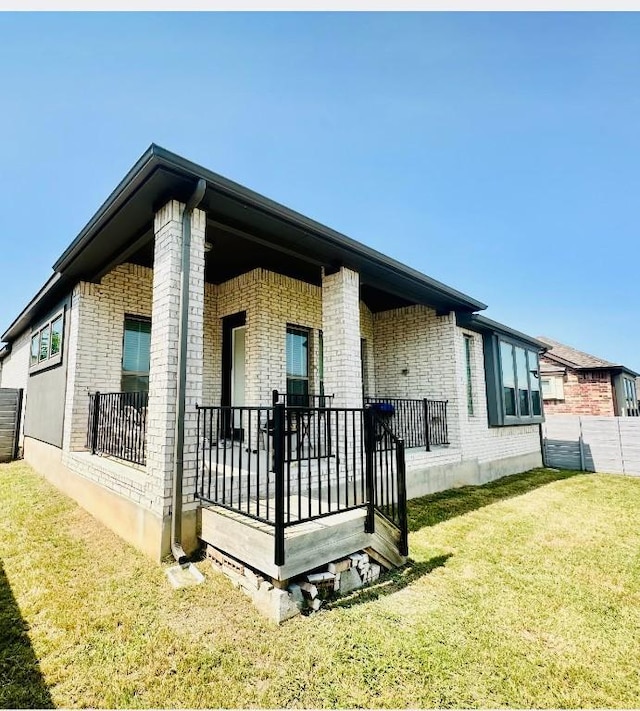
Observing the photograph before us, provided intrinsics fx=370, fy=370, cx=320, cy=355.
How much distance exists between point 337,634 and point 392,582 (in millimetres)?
982

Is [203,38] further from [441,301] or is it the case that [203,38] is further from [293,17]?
[441,301]

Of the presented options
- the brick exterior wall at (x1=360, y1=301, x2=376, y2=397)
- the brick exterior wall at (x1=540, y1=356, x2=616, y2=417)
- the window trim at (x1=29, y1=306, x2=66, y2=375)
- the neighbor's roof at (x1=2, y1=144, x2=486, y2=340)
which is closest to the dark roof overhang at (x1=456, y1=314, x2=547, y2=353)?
the neighbor's roof at (x1=2, y1=144, x2=486, y2=340)

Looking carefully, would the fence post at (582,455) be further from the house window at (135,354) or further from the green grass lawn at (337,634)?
the house window at (135,354)

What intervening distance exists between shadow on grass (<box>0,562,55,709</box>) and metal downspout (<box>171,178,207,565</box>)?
117 centimetres

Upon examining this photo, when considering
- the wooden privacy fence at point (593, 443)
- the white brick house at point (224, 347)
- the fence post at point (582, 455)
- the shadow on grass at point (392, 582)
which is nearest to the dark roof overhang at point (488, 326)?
the white brick house at point (224, 347)

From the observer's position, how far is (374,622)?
106 inches

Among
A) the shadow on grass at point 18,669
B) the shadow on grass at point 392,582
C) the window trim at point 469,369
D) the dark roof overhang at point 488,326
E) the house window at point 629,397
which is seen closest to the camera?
the shadow on grass at point 18,669

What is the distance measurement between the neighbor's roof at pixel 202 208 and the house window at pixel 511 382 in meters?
3.40

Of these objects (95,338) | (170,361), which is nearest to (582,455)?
(170,361)

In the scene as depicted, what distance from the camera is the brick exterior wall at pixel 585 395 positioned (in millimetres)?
14938

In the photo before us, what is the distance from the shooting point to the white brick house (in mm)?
3750

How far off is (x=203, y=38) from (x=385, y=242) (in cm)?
1027

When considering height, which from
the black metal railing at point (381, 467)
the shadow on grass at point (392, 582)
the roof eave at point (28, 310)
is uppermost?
the roof eave at point (28, 310)
